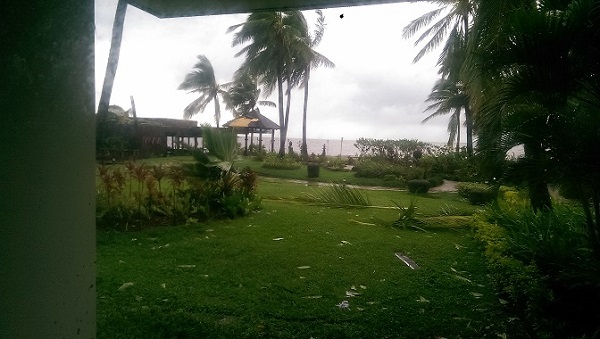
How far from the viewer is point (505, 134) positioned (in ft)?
7.32

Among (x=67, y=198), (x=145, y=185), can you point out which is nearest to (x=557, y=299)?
(x=67, y=198)

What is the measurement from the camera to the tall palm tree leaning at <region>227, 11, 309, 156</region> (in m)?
3.64

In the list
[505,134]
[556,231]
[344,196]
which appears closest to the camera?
[505,134]

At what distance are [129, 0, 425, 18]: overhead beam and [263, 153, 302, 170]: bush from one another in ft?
10.0

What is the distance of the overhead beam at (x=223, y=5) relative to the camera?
1823mm

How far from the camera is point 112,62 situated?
1.48 m

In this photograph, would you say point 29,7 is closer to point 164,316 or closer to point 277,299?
point 164,316

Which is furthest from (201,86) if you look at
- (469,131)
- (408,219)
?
(408,219)

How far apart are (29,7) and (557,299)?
8.79 ft

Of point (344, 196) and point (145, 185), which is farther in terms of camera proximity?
point (344, 196)

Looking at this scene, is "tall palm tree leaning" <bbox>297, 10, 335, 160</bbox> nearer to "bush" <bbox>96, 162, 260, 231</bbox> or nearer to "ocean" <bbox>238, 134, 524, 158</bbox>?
Answer: "ocean" <bbox>238, 134, 524, 158</bbox>

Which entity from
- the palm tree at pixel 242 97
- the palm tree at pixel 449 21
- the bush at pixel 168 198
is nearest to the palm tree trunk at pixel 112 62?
the palm tree at pixel 242 97

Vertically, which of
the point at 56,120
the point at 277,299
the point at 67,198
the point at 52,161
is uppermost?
the point at 56,120

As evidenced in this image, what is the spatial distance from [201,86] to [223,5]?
45cm
